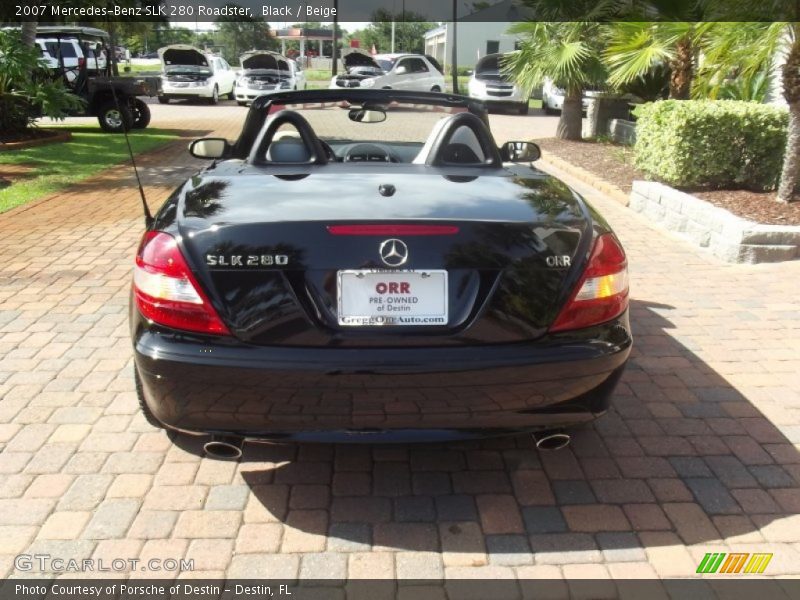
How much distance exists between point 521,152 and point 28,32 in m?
12.9

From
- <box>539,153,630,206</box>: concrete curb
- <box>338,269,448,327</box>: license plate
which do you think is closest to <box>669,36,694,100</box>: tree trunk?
<box>539,153,630,206</box>: concrete curb

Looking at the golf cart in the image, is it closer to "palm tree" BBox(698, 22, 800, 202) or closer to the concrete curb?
the concrete curb

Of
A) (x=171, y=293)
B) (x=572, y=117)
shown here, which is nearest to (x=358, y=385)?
(x=171, y=293)

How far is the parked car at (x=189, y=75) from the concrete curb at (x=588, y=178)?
16.3 meters

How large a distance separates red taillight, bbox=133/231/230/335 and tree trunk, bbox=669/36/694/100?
35.6 feet

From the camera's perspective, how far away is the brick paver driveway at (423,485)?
2.59m

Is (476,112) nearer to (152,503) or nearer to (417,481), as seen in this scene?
(417,481)

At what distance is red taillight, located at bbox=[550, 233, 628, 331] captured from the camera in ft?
8.56

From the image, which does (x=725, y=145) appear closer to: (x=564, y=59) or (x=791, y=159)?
(x=791, y=159)

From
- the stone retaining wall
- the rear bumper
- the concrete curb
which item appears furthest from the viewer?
the concrete curb

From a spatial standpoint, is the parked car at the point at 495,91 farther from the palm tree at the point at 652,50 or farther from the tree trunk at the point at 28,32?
the tree trunk at the point at 28,32

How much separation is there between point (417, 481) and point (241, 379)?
1.00 metres

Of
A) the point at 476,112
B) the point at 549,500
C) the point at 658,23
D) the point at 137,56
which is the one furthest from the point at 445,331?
the point at 137,56

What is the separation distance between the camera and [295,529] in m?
2.72
